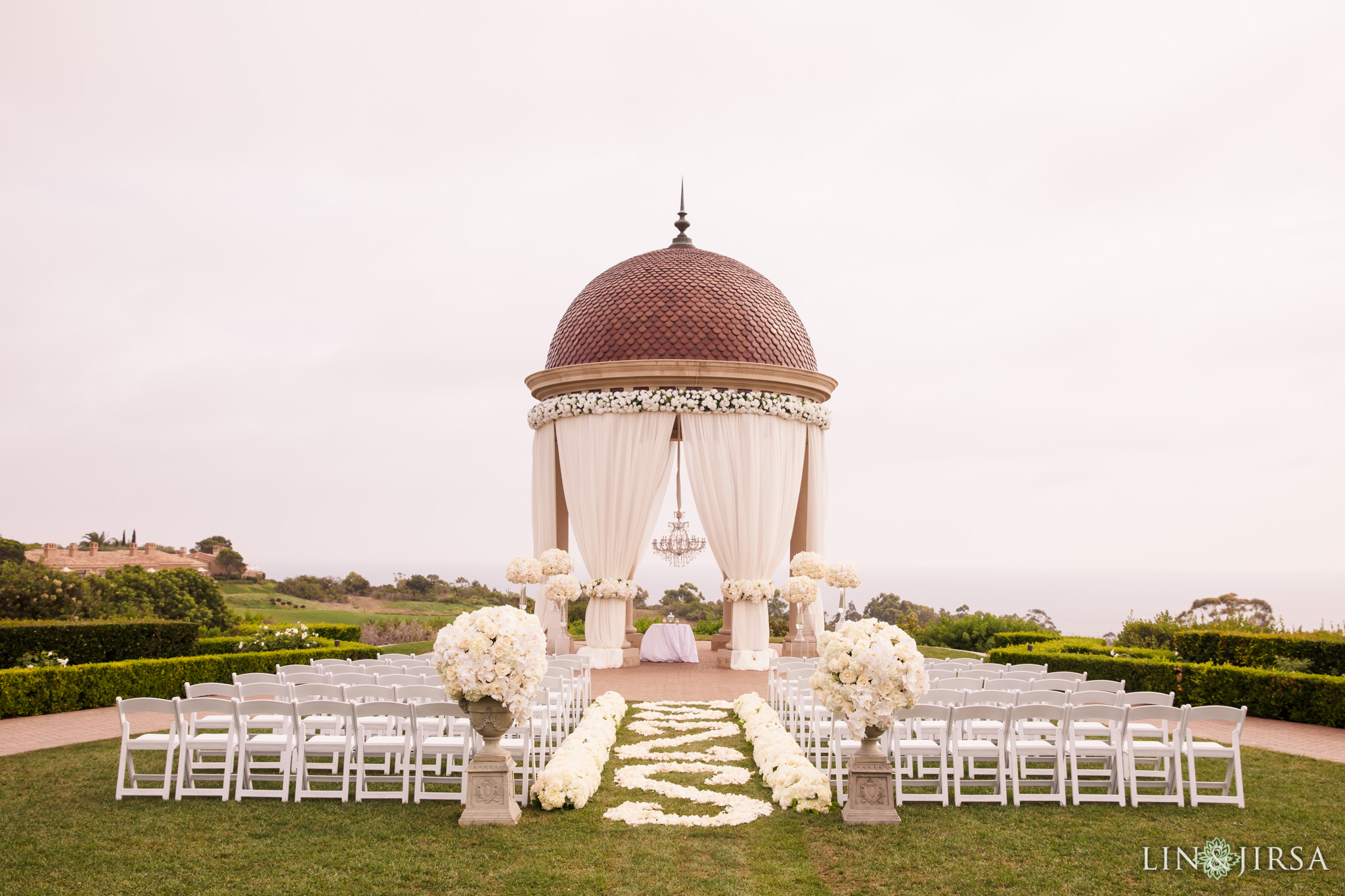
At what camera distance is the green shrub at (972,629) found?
71.2 ft

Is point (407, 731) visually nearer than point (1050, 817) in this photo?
No

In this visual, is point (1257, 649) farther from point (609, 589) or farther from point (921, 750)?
point (609, 589)

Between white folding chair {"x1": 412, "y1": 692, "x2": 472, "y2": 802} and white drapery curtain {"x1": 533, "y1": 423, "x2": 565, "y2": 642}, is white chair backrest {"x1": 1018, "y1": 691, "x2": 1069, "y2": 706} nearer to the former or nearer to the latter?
white folding chair {"x1": 412, "y1": 692, "x2": 472, "y2": 802}

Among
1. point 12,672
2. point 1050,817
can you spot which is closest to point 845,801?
point 1050,817

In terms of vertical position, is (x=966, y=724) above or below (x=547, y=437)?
below

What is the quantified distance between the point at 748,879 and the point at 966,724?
3733 mm

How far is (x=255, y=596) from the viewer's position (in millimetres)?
35062

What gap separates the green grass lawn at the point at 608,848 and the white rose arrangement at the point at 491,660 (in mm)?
995

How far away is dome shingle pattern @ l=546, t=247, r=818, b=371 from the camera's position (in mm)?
19484

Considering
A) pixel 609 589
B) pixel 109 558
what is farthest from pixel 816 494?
pixel 109 558

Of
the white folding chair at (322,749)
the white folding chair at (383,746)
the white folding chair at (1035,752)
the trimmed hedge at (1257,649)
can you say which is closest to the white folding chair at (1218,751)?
the white folding chair at (1035,752)

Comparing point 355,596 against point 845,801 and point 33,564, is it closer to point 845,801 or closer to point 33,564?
point 33,564

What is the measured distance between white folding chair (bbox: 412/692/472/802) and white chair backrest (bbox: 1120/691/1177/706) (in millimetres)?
5718

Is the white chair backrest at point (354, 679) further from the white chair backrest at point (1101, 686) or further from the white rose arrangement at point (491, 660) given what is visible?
the white chair backrest at point (1101, 686)
